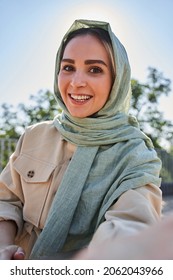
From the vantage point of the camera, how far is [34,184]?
1.18 metres

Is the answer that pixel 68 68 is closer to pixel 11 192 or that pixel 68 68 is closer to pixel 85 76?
pixel 85 76

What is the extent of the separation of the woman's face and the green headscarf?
4 centimetres

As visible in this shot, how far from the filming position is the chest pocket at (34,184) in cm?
115

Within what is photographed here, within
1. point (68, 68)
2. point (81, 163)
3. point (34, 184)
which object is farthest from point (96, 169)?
point (68, 68)

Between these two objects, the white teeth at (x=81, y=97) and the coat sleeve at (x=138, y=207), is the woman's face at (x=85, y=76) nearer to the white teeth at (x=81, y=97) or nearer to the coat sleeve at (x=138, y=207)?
the white teeth at (x=81, y=97)

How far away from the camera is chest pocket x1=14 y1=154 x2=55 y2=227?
3.77 feet

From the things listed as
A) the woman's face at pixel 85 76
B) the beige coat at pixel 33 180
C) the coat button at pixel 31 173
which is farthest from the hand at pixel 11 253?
the woman's face at pixel 85 76

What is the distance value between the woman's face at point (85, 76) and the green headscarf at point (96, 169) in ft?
0.13

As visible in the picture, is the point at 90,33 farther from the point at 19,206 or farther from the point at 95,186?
the point at 19,206

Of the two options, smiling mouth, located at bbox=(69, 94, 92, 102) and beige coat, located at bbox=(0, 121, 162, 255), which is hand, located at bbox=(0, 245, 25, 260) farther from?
smiling mouth, located at bbox=(69, 94, 92, 102)

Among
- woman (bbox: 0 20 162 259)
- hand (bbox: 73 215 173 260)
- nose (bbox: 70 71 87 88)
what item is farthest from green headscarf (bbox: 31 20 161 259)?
hand (bbox: 73 215 173 260)

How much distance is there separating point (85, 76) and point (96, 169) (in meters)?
0.29
